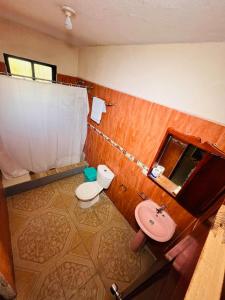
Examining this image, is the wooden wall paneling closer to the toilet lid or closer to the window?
the toilet lid

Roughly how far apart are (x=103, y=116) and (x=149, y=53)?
1.11 meters

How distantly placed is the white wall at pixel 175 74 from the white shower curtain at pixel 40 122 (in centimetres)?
82

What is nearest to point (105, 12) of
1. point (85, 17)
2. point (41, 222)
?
point (85, 17)

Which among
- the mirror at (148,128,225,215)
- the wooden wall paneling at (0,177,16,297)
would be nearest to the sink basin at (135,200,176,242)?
the mirror at (148,128,225,215)

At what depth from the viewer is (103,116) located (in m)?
2.35

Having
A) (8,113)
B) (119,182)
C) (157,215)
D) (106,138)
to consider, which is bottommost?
(119,182)

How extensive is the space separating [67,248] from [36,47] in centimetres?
302

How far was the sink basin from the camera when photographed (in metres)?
1.47

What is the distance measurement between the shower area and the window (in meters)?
0.54

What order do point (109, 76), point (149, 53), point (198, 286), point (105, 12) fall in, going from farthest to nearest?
point (109, 76), point (149, 53), point (105, 12), point (198, 286)

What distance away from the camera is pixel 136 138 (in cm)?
183

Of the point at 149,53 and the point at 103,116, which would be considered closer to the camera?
the point at 149,53

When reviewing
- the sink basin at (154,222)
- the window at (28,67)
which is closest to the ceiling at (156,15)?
the window at (28,67)

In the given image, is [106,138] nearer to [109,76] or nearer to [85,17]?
[109,76]
